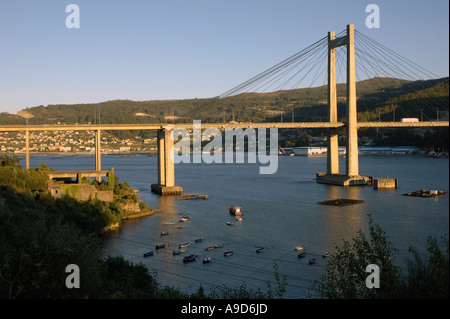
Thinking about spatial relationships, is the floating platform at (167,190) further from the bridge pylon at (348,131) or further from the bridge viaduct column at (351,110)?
the bridge viaduct column at (351,110)

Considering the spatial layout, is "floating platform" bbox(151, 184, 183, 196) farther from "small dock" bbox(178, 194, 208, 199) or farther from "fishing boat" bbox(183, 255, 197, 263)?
"fishing boat" bbox(183, 255, 197, 263)

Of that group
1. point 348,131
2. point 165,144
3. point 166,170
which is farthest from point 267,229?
point 348,131

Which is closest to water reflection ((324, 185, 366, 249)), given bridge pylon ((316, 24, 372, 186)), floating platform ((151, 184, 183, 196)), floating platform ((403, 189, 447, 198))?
floating platform ((403, 189, 447, 198))

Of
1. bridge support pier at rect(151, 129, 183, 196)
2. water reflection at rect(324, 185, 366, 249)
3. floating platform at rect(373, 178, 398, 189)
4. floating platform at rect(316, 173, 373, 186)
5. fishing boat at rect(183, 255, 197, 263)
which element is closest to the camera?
fishing boat at rect(183, 255, 197, 263)

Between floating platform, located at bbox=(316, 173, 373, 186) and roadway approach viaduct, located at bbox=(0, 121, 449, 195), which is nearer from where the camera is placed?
roadway approach viaduct, located at bbox=(0, 121, 449, 195)

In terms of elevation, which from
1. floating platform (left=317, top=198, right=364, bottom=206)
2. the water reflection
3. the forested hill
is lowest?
the water reflection

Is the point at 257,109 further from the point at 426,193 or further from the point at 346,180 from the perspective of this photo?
the point at 426,193

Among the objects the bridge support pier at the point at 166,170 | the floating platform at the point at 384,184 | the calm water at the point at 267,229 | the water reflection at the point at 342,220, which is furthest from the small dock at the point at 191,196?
the floating platform at the point at 384,184
